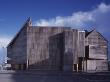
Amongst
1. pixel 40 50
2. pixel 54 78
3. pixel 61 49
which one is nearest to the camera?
pixel 54 78

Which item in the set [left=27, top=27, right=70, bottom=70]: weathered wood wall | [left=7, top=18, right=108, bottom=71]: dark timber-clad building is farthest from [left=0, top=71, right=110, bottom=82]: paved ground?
[left=27, top=27, right=70, bottom=70]: weathered wood wall

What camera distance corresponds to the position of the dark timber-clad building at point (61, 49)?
66562 mm

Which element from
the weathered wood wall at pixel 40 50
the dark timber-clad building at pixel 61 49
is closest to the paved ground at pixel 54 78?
the dark timber-clad building at pixel 61 49

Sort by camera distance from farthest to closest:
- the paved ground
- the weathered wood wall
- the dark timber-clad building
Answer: the weathered wood wall
the dark timber-clad building
the paved ground

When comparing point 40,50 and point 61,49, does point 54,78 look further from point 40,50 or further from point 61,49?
point 40,50

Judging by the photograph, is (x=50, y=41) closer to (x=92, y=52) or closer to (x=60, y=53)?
→ (x=60, y=53)

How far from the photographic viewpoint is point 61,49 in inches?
2704

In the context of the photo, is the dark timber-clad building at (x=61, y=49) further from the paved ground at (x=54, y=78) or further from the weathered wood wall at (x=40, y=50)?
the paved ground at (x=54, y=78)

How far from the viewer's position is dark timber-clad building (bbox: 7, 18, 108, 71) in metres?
66.6

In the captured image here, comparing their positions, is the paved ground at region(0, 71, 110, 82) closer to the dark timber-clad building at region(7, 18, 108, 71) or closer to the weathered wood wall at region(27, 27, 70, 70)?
the dark timber-clad building at region(7, 18, 108, 71)

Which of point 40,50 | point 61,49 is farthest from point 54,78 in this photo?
point 40,50

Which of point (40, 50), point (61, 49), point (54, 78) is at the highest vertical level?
point (61, 49)

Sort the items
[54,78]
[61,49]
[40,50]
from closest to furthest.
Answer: [54,78], [61,49], [40,50]

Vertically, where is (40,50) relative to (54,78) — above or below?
above
